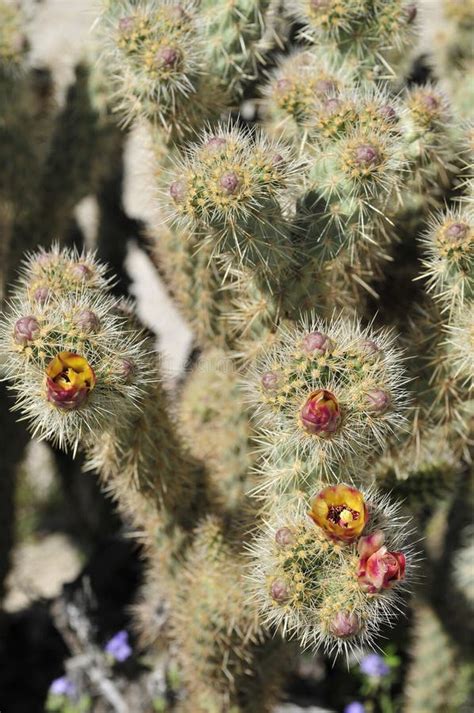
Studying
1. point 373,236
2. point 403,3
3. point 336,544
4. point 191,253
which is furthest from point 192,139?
point 336,544

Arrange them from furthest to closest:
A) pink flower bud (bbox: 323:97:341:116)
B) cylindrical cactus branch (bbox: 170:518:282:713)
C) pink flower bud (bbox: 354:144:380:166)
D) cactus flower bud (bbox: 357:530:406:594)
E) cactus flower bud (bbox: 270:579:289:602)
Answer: cylindrical cactus branch (bbox: 170:518:282:713)
pink flower bud (bbox: 323:97:341:116)
pink flower bud (bbox: 354:144:380:166)
cactus flower bud (bbox: 270:579:289:602)
cactus flower bud (bbox: 357:530:406:594)

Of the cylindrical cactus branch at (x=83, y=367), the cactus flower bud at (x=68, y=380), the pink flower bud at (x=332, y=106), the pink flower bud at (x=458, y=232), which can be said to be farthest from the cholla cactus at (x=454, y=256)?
the cactus flower bud at (x=68, y=380)

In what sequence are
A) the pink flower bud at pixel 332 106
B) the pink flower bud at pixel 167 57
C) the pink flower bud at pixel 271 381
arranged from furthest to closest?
the pink flower bud at pixel 167 57, the pink flower bud at pixel 332 106, the pink flower bud at pixel 271 381

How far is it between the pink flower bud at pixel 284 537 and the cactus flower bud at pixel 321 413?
0.67 feet

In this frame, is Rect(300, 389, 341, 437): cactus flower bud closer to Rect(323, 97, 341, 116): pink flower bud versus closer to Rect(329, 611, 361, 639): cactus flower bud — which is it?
Rect(329, 611, 361, 639): cactus flower bud

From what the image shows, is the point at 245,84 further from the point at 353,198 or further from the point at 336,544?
the point at 336,544

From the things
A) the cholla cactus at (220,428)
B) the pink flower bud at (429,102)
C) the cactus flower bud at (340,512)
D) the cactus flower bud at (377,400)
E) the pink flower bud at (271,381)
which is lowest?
the cholla cactus at (220,428)

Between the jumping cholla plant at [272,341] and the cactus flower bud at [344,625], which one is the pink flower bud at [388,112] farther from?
the cactus flower bud at [344,625]

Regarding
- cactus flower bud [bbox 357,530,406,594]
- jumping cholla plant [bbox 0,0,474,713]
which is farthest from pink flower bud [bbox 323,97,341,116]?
cactus flower bud [bbox 357,530,406,594]

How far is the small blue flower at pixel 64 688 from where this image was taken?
122 inches

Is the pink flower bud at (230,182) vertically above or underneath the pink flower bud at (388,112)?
above

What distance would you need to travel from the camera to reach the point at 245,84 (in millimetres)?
2934

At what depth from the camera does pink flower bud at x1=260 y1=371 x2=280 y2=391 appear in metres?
1.87

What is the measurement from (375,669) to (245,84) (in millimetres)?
2090
